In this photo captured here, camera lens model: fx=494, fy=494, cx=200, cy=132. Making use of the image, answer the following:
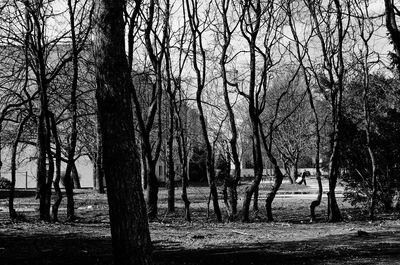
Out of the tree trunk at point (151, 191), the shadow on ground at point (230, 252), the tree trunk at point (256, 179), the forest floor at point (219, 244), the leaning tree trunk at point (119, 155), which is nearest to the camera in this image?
the leaning tree trunk at point (119, 155)

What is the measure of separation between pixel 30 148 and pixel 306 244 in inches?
1502

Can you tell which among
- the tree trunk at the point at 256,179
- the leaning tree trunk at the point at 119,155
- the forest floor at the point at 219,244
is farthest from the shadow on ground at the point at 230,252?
the tree trunk at the point at 256,179

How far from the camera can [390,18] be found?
39.4 ft

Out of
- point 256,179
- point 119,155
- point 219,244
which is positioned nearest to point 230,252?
point 219,244

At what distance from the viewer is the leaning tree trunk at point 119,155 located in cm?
528

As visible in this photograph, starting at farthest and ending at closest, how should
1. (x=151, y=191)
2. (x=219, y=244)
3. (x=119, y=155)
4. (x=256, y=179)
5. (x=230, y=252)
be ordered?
(x=256, y=179)
(x=151, y=191)
(x=219, y=244)
(x=230, y=252)
(x=119, y=155)

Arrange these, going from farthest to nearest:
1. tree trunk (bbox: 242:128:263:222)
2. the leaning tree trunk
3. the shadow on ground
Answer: tree trunk (bbox: 242:128:263:222), the shadow on ground, the leaning tree trunk

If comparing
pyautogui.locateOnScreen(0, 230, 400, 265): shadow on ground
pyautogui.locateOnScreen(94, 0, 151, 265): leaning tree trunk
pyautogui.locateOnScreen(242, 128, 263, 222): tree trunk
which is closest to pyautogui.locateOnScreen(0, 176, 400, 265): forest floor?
pyautogui.locateOnScreen(0, 230, 400, 265): shadow on ground

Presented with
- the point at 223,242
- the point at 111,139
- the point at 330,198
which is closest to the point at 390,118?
the point at 330,198

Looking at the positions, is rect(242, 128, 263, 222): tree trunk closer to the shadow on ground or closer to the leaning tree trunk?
the shadow on ground

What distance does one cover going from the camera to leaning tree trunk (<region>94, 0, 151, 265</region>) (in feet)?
17.3

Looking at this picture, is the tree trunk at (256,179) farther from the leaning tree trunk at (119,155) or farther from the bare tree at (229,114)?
the leaning tree trunk at (119,155)

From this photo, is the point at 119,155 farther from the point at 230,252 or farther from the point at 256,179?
the point at 256,179

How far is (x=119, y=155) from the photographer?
5.31m
